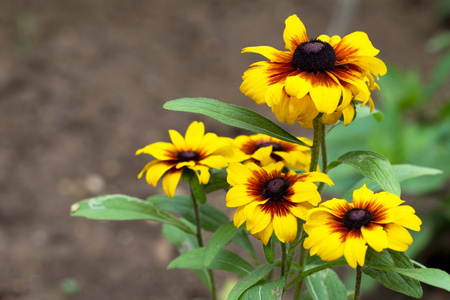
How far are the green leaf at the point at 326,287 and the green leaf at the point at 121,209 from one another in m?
0.31

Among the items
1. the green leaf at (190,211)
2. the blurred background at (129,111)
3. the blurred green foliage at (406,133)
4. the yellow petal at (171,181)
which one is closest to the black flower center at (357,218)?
the yellow petal at (171,181)

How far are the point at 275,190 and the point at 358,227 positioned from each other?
0.14 metres

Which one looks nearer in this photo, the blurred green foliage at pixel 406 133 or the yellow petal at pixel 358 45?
the yellow petal at pixel 358 45

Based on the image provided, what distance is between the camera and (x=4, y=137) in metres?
2.86

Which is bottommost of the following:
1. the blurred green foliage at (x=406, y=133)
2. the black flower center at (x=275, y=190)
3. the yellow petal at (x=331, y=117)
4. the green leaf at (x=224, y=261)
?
the green leaf at (x=224, y=261)

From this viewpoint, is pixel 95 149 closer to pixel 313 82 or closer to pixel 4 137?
pixel 4 137

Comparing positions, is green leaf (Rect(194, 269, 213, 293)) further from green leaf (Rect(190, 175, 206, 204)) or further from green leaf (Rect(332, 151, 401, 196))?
green leaf (Rect(332, 151, 401, 196))

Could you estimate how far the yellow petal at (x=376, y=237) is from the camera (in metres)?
0.76

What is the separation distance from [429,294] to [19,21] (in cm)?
276

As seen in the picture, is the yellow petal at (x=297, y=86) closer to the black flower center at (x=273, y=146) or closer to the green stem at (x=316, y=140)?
the green stem at (x=316, y=140)

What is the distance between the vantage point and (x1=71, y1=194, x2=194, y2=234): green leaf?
1.13 meters

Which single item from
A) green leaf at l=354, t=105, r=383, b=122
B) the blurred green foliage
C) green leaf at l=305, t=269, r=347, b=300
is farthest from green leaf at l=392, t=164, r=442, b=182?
the blurred green foliage

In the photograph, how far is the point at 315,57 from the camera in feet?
2.80

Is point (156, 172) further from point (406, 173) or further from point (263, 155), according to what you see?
point (406, 173)
